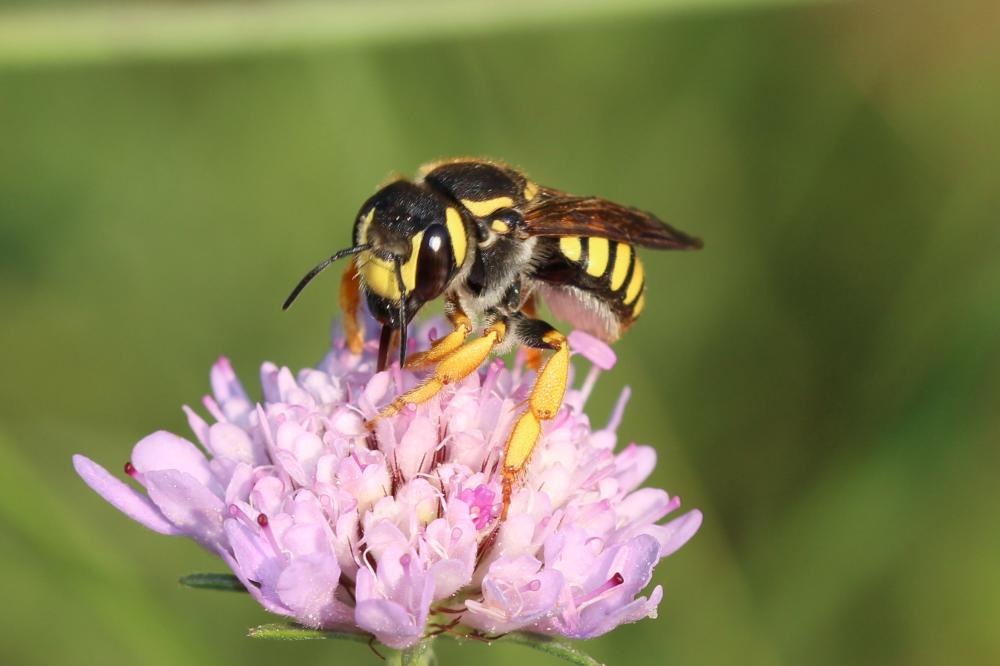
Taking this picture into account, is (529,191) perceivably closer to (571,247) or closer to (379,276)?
(571,247)

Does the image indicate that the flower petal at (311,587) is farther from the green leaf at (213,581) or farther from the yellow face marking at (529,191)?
the yellow face marking at (529,191)

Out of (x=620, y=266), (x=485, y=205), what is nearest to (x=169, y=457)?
(x=485, y=205)

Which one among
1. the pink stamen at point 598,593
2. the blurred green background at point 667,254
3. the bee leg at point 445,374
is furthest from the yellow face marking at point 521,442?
the blurred green background at point 667,254

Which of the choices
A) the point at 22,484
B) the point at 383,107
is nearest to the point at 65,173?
the point at 383,107

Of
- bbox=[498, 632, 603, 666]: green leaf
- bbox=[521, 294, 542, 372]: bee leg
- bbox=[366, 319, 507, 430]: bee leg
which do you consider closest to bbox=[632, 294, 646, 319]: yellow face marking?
bbox=[521, 294, 542, 372]: bee leg

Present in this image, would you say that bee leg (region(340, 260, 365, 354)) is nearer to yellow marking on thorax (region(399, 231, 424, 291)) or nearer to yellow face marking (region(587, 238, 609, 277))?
yellow marking on thorax (region(399, 231, 424, 291))
